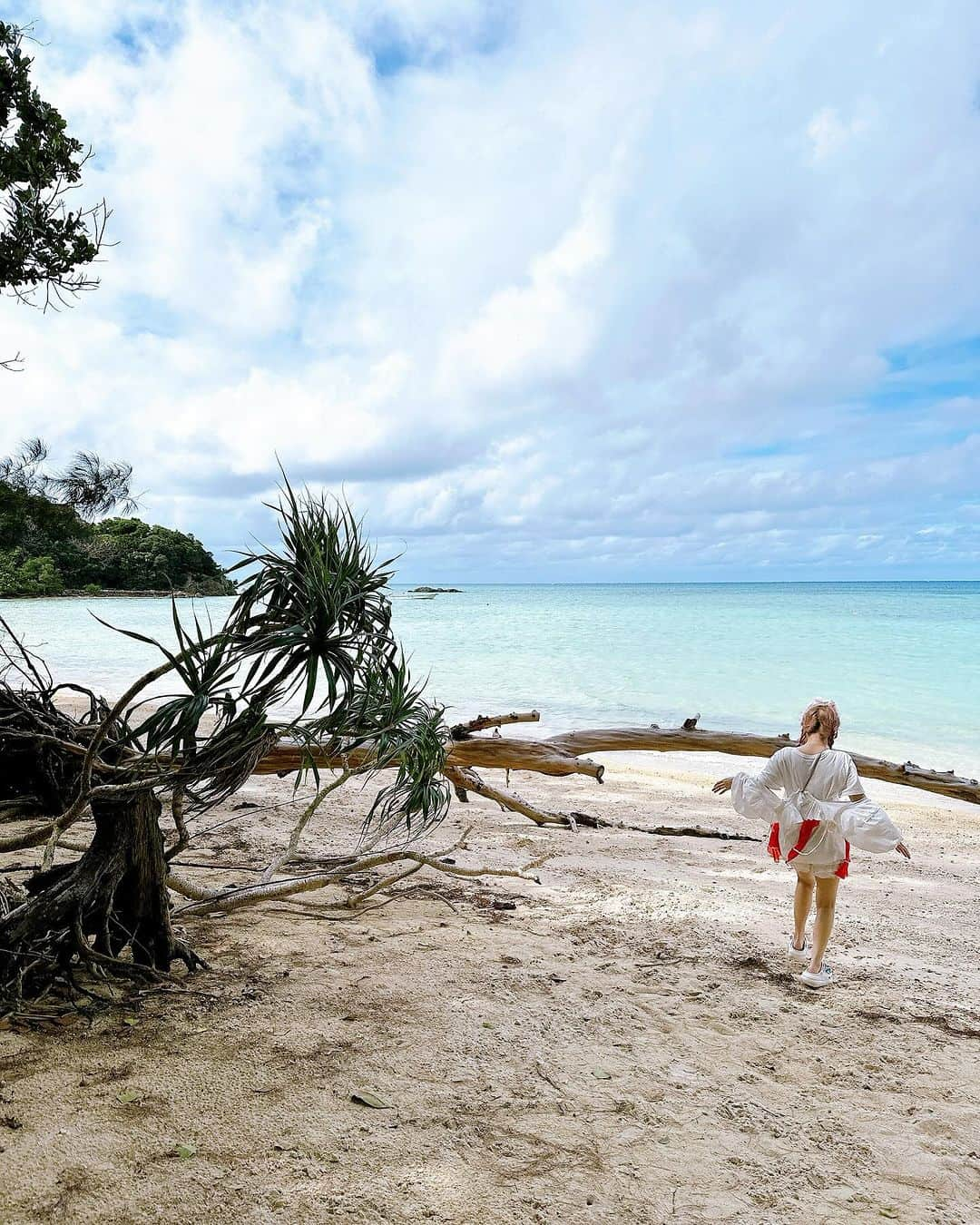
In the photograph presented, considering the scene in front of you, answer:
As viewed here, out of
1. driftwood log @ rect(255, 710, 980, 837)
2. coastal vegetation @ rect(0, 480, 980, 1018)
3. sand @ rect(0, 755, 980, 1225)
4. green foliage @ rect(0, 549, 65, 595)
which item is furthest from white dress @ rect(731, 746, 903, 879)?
green foliage @ rect(0, 549, 65, 595)

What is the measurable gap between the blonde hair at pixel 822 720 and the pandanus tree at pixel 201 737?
1961 millimetres

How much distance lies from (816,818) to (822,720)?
0.52 m

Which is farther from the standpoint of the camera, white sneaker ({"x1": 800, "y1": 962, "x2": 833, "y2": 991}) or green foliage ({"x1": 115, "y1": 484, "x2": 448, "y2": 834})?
white sneaker ({"x1": 800, "y1": 962, "x2": 833, "y2": 991})

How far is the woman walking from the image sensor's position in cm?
363

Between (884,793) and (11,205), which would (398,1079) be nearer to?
(11,205)

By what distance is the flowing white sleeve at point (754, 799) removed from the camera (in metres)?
3.85

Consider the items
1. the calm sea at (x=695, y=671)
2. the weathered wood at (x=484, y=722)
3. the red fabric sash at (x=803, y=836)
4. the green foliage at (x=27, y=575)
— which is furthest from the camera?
the calm sea at (x=695, y=671)

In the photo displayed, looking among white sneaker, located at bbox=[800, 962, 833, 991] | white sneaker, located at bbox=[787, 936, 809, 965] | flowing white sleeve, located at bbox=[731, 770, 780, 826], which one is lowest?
A: white sneaker, located at bbox=[787, 936, 809, 965]

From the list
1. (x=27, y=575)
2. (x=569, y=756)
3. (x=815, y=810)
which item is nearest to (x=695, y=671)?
(x=569, y=756)

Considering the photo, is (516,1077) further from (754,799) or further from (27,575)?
(27,575)

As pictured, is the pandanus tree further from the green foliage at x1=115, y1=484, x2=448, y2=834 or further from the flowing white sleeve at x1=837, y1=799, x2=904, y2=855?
the flowing white sleeve at x1=837, y1=799, x2=904, y2=855

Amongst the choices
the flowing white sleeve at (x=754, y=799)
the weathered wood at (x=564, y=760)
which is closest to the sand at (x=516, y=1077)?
the flowing white sleeve at (x=754, y=799)

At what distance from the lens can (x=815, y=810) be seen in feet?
12.3

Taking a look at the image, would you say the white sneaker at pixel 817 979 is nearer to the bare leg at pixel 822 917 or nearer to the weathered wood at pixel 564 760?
the bare leg at pixel 822 917
